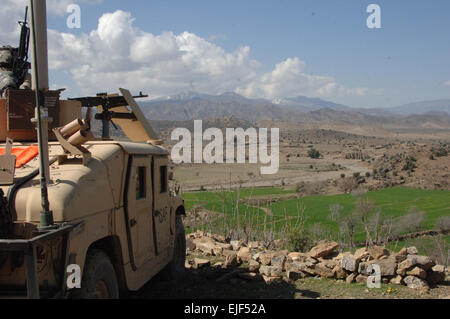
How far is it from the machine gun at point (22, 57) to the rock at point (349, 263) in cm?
607

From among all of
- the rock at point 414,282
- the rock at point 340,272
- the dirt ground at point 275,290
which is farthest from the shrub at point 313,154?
the rock at point 414,282

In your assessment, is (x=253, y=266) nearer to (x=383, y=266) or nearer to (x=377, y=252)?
(x=377, y=252)

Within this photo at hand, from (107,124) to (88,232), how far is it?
13.0ft

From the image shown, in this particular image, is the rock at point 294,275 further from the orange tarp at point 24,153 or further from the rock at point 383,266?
the orange tarp at point 24,153

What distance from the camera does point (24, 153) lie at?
5.44m

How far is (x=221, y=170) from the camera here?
2808 inches

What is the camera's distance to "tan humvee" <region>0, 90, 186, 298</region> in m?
4.32

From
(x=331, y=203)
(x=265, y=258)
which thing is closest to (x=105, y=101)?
(x=265, y=258)

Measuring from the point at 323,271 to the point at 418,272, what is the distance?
1.58m

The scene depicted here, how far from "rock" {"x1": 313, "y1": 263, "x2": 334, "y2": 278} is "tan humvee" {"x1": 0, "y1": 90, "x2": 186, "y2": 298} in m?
2.98

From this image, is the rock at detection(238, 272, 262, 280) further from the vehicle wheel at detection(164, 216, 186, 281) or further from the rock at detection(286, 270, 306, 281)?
the vehicle wheel at detection(164, 216, 186, 281)
